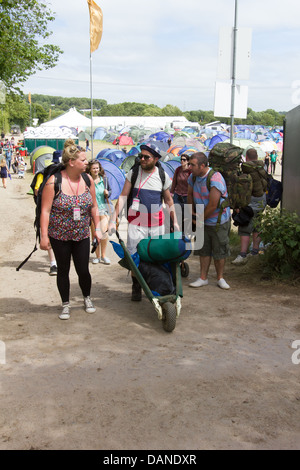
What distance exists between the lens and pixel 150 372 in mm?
3578

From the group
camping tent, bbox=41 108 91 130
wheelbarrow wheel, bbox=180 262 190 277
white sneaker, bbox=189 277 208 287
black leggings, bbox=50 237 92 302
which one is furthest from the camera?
camping tent, bbox=41 108 91 130

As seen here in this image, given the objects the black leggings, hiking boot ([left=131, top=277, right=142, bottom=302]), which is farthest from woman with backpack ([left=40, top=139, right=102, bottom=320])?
hiking boot ([left=131, top=277, right=142, bottom=302])

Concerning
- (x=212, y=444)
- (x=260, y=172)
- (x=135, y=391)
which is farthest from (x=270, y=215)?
(x=212, y=444)

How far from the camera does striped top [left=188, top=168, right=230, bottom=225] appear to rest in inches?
214

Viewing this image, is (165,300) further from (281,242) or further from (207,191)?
(281,242)

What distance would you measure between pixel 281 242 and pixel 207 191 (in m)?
1.12

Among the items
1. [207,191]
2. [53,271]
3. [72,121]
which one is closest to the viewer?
[207,191]

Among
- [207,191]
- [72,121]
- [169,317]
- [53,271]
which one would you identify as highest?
[72,121]

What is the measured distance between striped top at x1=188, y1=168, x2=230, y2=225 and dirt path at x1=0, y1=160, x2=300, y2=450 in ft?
2.87

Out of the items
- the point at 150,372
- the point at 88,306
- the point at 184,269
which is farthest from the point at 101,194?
the point at 150,372

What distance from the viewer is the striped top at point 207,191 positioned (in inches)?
214

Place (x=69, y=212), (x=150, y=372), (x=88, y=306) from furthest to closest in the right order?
(x=88, y=306) → (x=69, y=212) → (x=150, y=372)

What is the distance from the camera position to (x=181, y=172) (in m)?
8.00

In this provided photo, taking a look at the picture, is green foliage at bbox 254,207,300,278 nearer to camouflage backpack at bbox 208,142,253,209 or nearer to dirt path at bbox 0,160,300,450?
dirt path at bbox 0,160,300,450
